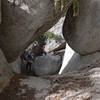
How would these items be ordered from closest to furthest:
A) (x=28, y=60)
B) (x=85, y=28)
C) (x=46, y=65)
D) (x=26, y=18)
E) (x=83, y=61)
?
(x=26, y=18)
(x=85, y=28)
(x=83, y=61)
(x=46, y=65)
(x=28, y=60)

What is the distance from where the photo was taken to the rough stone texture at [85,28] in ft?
19.8

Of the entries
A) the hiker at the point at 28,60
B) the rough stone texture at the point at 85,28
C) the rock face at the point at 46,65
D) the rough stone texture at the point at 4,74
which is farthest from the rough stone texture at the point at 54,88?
the hiker at the point at 28,60

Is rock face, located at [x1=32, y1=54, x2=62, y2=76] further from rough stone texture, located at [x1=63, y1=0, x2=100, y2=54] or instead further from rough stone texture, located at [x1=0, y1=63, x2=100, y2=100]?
rough stone texture, located at [x1=0, y1=63, x2=100, y2=100]

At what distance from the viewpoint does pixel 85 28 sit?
6.24 m

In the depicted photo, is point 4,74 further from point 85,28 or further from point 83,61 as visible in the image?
point 83,61

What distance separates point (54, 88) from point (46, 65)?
6291 millimetres

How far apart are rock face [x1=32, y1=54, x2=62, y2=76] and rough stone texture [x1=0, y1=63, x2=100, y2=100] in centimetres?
Result: 568

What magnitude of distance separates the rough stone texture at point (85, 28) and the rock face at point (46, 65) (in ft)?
12.9

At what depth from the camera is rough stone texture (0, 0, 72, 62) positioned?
15.8ft

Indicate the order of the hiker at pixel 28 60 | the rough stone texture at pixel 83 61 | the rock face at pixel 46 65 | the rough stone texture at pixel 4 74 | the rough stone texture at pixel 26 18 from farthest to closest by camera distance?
the hiker at pixel 28 60 → the rock face at pixel 46 65 → the rough stone texture at pixel 83 61 → the rough stone texture at pixel 26 18 → the rough stone texture at pixel 4 74

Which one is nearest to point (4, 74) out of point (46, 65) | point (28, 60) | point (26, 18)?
point (26, 18)

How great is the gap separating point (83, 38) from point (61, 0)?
6.26 ft

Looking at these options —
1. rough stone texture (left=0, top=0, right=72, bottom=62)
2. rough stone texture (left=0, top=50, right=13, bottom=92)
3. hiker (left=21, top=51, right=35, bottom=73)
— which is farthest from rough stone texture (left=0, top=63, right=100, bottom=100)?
hiker (left=21, top=51, right=35, bottom=73)

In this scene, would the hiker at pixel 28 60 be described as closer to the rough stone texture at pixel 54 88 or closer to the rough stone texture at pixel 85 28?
the rough stone texture at pixel 85 28
